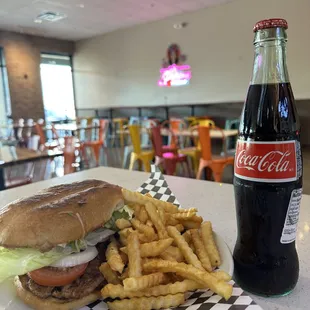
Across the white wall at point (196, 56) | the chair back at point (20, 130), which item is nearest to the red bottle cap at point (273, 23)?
the white wall at point (196, 56)

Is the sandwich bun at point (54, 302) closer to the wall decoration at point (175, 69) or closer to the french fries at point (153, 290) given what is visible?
the french fries at point (153, 290)

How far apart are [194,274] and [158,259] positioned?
126 millimetres

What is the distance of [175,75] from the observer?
8.62m

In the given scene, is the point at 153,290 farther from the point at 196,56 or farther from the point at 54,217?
the point at 196,56

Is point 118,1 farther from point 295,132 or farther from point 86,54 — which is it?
point 295,132

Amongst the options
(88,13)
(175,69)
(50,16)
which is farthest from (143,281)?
(50,16)

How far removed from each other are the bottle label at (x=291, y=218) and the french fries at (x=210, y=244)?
0.51 ft

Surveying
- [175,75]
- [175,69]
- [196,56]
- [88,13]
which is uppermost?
[88,13]

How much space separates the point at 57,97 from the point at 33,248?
11.1 meters

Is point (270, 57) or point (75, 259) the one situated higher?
point (270, 57)

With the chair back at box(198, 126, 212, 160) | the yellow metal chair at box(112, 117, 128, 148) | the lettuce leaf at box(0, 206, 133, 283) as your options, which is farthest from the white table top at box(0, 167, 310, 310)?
the yellow metal chair at box(112, 117, 128, 148)

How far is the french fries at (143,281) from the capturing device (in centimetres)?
63

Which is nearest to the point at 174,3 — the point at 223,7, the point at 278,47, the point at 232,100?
the point at 223,7

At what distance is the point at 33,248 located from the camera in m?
0.72
